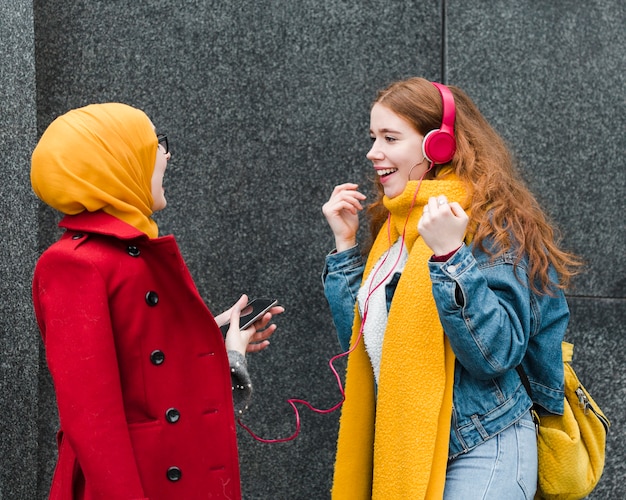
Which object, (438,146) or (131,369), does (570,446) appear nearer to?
(438,146)

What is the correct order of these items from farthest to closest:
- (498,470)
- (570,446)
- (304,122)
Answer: (304,122) → (570,446) → (498,470)

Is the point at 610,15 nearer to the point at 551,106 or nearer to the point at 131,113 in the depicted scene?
the point at 551,106

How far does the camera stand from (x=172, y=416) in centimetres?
243

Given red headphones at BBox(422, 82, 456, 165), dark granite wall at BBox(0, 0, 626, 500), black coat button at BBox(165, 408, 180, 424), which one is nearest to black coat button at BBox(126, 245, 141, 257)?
black coat button at BBox(165, 408, 180, 424)

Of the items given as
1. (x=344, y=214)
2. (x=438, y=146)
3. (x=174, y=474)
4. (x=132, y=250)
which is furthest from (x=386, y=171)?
(x=174, y=474)

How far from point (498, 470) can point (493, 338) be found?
15.7 inches

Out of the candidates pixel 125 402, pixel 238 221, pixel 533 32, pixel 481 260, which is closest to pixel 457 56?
pixel 533 32

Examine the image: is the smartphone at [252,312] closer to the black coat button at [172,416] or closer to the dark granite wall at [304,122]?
the black coat button at [172,416]

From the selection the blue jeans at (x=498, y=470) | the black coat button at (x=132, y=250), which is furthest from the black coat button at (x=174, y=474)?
the blue jeans at (x=498, y=470)

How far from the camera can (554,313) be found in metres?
2.64

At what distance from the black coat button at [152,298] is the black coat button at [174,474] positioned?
0.46m

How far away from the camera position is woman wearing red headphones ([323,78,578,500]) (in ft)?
8.01

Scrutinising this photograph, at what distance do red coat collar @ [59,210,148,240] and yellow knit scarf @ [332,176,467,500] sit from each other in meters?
0.82

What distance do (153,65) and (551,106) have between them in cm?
184
